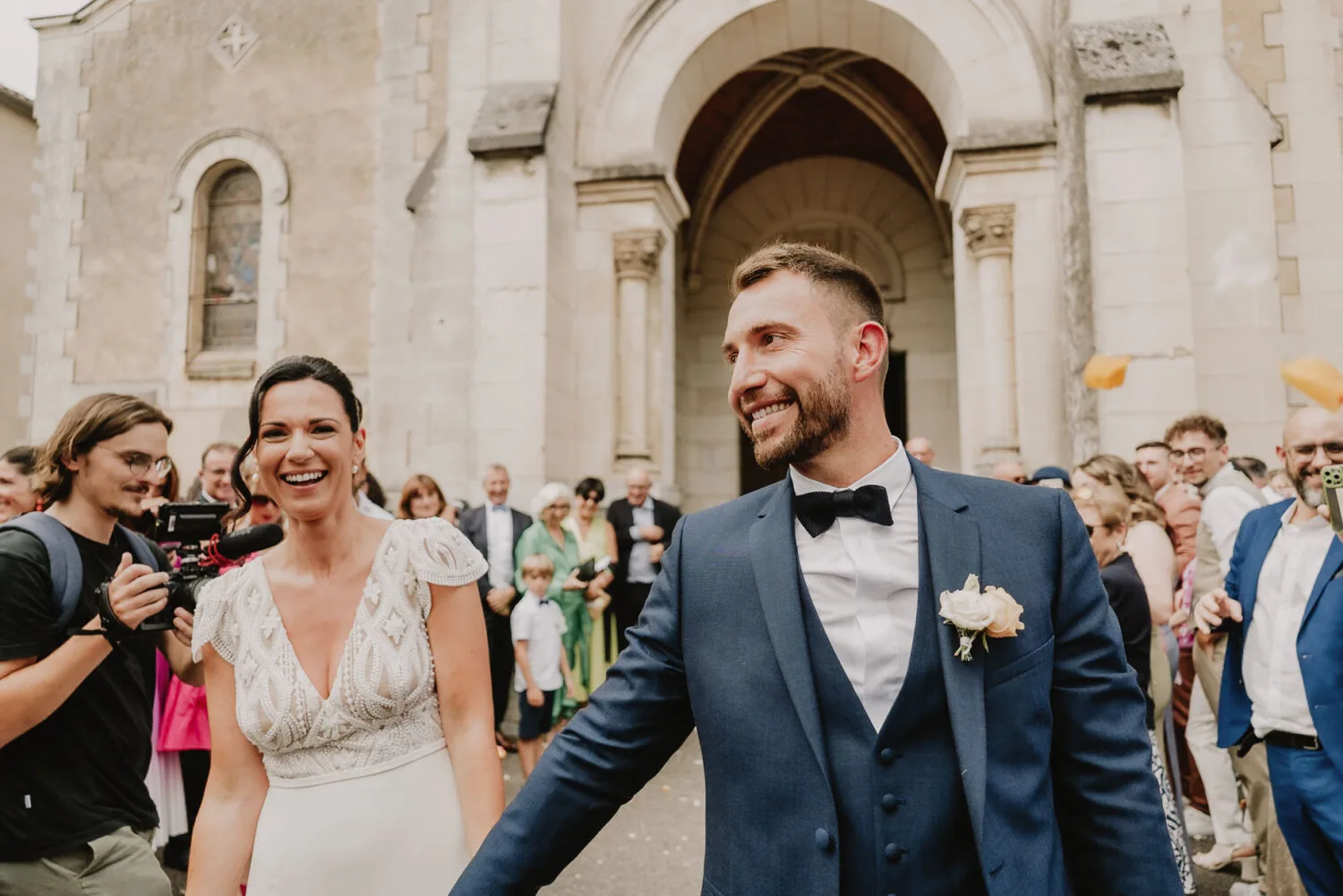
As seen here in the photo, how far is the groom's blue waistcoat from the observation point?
4.35ft

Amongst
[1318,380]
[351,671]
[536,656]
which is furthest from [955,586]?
[1318,380]

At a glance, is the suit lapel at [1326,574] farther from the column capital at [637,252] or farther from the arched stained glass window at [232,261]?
the arched stained glass window at [232,261]

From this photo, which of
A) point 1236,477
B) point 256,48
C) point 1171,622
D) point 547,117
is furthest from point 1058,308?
point 256,48

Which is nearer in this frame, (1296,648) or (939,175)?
(1296,648)

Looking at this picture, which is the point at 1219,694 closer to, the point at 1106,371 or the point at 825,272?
the point at 1106,371

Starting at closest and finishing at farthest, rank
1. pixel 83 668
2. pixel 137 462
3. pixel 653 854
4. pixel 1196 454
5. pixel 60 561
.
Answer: pixel 83 668 < pixel 60 561 < pixel 137 462 < pixel 653 854 < pixel 1196 454

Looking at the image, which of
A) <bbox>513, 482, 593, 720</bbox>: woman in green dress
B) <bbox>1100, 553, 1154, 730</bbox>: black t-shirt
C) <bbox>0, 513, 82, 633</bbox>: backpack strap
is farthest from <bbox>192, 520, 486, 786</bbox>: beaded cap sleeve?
<bbox>513, 482, 593, 720</bbox>: woman in green dress

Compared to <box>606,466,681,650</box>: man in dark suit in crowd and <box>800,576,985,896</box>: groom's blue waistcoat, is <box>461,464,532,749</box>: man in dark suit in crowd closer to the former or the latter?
<box>606,466,681,650</box>: man in dark suit in crowd

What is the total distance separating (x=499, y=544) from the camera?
21.1ft

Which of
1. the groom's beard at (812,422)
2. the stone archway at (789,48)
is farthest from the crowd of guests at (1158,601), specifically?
the stone archway at (789,48)

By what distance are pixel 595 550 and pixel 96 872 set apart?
4480 mm

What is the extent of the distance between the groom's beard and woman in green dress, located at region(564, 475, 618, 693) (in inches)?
193

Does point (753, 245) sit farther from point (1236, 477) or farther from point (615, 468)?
point (1236, 477)

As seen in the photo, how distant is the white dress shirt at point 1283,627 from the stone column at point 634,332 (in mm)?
5482
